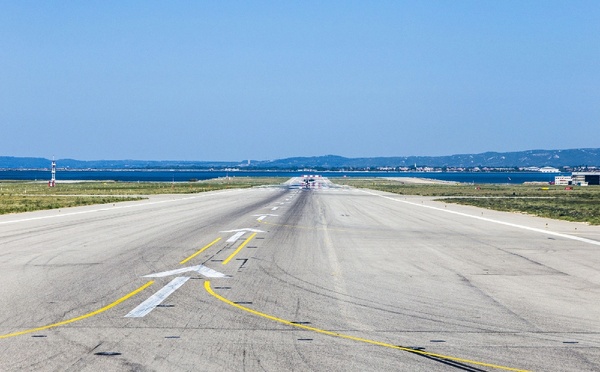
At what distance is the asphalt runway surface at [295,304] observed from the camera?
807 cm

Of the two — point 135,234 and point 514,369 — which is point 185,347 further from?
point 135,234

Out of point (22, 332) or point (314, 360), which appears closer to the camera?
point (314, 360)

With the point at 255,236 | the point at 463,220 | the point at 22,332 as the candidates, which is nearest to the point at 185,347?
the point at 22,332

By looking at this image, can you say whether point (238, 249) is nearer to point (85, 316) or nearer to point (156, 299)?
point (156, 299)

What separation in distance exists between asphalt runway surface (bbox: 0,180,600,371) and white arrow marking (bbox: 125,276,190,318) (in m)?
0.03

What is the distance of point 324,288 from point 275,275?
6.07 feet

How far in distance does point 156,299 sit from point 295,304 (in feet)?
7.85

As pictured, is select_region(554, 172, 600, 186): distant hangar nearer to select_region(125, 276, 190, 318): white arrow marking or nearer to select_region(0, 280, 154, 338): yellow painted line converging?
select_region(125, 276, 190, 318): white arrow marking

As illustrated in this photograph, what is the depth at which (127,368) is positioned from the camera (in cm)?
749

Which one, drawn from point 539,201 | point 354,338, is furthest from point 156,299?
point 539,201

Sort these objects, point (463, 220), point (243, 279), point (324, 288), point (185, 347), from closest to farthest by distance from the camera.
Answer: point (185, 347) < point (324, 288) < point (243, 279) < point (463, 220)

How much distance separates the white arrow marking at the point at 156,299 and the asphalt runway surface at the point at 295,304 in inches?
1.3

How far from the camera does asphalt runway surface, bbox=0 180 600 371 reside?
807 centimetres

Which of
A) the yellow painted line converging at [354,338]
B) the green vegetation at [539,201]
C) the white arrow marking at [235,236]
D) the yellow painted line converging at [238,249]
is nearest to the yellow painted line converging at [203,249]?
the white arrow marking at [235,236]
